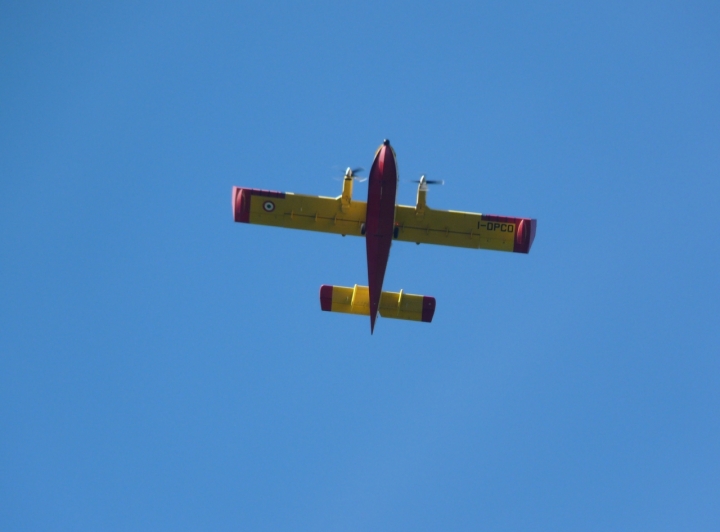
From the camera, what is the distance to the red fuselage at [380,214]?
23156 mm

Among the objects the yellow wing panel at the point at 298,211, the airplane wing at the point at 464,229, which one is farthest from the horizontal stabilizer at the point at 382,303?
the yellow wing panel at the point at 298,211

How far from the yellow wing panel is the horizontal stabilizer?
2.77 m

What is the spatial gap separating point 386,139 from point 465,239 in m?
4.95

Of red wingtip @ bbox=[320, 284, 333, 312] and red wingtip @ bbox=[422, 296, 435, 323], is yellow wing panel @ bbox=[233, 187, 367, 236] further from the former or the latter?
red wingtip @ bbox=[422, 296, 435, 323]

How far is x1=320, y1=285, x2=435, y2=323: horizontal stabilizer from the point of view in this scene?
2778 centimetres

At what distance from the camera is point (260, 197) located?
26.0 metres

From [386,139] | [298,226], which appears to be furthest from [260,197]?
[386,139]

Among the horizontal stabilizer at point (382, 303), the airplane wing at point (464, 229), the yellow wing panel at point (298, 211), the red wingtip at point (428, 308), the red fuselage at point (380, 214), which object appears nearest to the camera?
the red fuselage at point (380, 214)

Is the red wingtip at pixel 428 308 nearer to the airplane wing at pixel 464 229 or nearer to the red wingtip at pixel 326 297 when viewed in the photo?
the airplane wing at pixel 464 229

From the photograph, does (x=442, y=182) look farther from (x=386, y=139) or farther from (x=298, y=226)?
(x=298, y=226)

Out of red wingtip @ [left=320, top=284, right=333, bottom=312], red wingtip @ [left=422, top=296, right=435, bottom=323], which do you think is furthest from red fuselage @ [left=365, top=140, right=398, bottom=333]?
red wingtip @ [left=422, top=296, right=435, bottom=323]

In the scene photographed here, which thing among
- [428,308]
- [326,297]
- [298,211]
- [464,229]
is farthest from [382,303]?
[298,211]

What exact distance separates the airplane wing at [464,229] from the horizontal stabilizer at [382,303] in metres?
2.64

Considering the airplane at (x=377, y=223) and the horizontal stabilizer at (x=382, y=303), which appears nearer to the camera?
the airplane at (x=377, y=223)
